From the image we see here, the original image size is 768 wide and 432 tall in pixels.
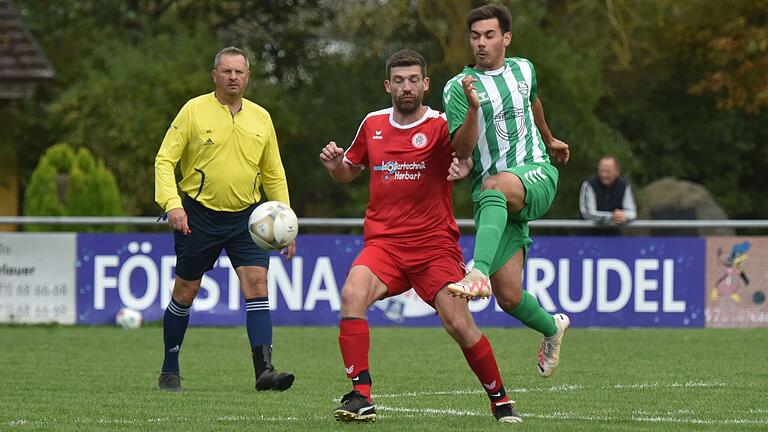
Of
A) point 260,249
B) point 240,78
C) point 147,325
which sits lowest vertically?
point 147,325

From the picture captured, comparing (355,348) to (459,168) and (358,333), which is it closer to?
(358,333)

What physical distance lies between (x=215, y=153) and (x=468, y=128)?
107 inches

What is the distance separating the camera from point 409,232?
24.8 feet

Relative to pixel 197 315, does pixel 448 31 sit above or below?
above

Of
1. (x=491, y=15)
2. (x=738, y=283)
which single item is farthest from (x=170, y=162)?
(x=738, y=283)

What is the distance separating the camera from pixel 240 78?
945 centimetres

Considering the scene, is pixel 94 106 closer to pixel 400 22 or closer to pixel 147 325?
pixel 400 22

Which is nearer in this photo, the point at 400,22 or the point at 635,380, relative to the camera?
the point at 635,380

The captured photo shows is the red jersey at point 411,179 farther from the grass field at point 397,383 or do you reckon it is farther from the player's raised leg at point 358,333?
the grass field at point 397,383

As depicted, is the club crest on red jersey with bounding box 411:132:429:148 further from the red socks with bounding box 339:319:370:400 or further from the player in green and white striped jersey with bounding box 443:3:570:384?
the red socks with bounding box 339:319:370:400

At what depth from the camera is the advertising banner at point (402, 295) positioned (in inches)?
620

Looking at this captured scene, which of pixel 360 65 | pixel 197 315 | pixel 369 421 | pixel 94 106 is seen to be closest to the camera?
pixel 369 421

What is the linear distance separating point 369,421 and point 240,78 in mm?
2987

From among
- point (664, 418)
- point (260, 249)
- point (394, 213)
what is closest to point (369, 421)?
point (394, 213)
